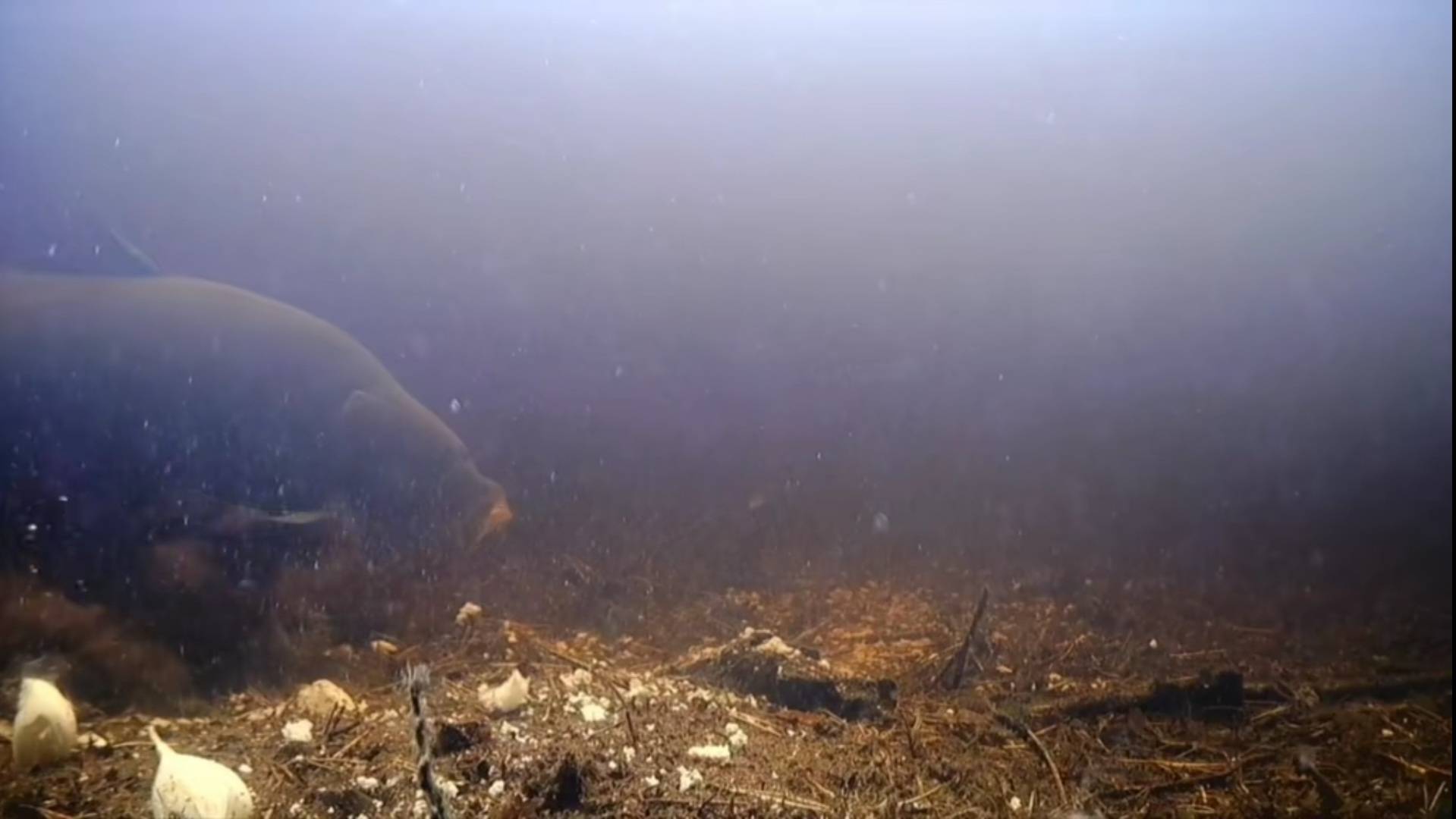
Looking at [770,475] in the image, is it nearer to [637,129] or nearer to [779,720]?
[779,720]

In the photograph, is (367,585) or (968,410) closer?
(367,585)

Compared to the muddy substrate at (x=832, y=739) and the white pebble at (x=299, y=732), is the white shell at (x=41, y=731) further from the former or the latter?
the white pebble at (x=299, y=732)

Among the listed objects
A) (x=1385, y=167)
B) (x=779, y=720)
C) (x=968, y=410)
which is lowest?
(x=968, y=410)

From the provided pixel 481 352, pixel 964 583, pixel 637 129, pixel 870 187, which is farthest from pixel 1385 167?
pixel 481 352

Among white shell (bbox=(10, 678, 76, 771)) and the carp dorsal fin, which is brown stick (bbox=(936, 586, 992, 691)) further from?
the carp dorsal fin

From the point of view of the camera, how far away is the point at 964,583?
6473 millimetres

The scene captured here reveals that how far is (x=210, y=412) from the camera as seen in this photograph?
13.6ft

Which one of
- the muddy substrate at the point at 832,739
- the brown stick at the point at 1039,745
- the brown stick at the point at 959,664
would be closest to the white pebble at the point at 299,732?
the muddy substrate at the point at 832,739

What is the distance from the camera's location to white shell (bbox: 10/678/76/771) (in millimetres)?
2336

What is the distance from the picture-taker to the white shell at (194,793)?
1.95 metres

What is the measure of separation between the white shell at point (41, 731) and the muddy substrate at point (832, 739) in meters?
0.05

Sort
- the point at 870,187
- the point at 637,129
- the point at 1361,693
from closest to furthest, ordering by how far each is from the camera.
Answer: the point at 1361,693, the point at 637,129, the point at 870,187

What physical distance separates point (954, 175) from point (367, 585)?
665 inches

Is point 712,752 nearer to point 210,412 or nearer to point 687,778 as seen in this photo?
point 687,778
